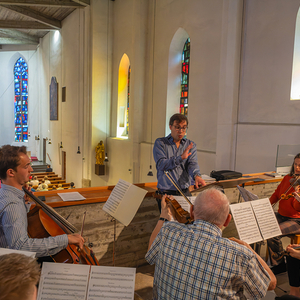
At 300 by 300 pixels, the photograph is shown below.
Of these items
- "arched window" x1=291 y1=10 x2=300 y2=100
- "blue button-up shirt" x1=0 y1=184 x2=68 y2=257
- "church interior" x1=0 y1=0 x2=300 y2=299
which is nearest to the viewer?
"blue button-up shirt" x1=0 y1=184 x2=68 y2=257

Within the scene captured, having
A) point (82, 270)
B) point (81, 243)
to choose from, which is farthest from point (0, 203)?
point (82, 270)

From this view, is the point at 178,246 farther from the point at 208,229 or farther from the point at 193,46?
the point at 193,46

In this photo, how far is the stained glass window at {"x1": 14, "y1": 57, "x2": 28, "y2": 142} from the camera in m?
11.1

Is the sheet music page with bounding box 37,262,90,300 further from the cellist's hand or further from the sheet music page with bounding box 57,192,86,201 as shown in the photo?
the sheet music page with bounding box 57,192,86,201

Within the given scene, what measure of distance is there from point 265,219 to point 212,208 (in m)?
1.28

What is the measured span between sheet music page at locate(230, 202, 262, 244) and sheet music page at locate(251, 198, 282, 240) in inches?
2.3

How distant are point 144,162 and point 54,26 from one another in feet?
24.9

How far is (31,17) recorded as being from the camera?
10547mm

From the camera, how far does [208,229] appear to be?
1544 mm

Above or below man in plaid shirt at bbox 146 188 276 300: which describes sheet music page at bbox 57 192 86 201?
below

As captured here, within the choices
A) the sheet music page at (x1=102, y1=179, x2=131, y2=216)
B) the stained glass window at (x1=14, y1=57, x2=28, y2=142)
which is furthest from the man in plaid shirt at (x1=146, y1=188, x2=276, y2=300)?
the stained glass window at (x1=14, y1=57, x2=28, y2=142)

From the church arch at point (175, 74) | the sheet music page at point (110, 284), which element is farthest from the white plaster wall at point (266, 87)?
the sheet music page at point (110, 284)

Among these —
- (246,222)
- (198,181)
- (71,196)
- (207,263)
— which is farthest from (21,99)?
(207,263)

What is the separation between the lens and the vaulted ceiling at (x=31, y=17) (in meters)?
9.69
